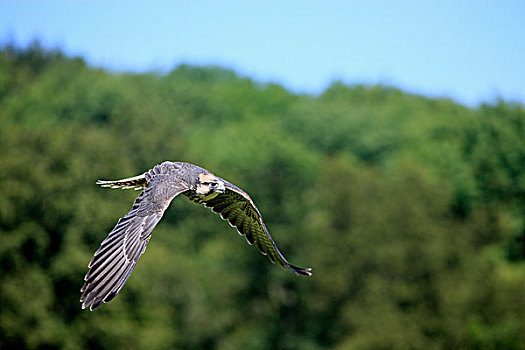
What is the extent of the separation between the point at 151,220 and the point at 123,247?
0.48m

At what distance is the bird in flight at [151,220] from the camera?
806cm

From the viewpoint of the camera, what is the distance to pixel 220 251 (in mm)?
49250

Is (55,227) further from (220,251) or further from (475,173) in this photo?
(475,173)

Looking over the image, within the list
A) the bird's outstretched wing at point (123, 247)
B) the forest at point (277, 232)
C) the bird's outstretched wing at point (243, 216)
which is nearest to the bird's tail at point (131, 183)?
the bird's outstretched wing at point (123, 247)

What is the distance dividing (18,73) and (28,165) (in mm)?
48144

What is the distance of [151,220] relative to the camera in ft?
28.7

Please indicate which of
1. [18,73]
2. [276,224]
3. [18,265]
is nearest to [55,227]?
[18,265]

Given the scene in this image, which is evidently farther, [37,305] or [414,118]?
[414,118]

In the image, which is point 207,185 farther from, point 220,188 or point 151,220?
point 151,220

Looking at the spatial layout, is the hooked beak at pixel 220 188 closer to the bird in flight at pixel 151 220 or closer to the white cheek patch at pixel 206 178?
the bird in flight at pixel 151 220

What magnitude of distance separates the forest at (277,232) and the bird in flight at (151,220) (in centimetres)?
1996

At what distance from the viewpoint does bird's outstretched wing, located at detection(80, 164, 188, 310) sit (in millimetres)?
7977

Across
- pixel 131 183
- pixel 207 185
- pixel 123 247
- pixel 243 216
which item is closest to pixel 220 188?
pixel 207 185

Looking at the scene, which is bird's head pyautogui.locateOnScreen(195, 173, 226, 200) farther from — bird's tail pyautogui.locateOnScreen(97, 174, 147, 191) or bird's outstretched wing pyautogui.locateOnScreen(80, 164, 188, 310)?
bird's tail pyautogui.locateOnScreen(97, 174, 147, 191)
